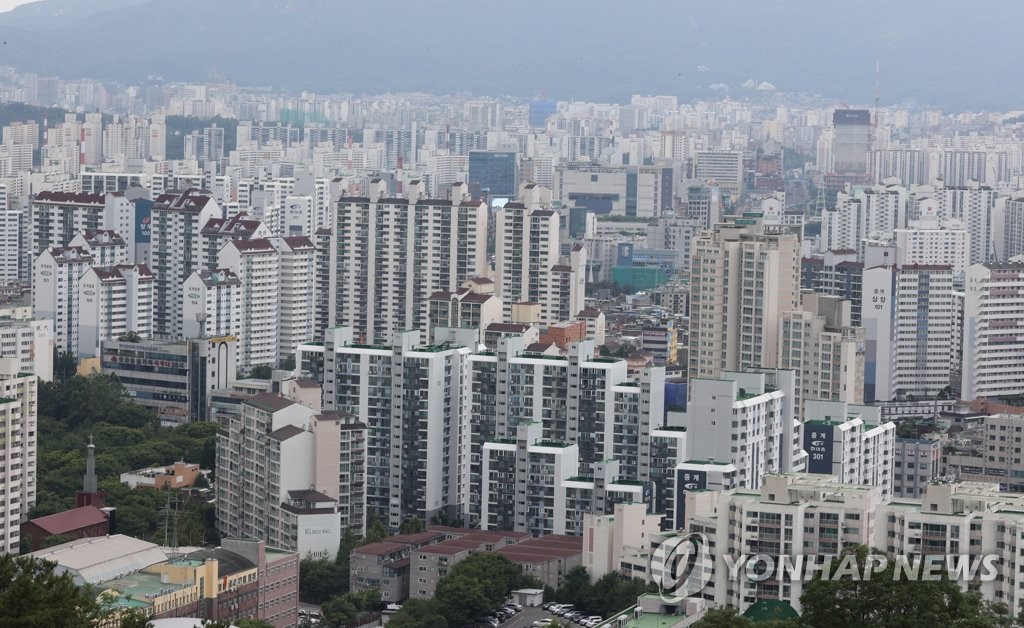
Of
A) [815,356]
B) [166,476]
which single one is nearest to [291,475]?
[166,476]

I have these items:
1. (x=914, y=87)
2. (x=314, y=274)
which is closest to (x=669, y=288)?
(x=314, y=274)

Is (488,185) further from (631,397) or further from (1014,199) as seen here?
(631,397)

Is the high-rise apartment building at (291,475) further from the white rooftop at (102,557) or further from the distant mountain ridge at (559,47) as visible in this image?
the distant mountain ridge at (559,47)

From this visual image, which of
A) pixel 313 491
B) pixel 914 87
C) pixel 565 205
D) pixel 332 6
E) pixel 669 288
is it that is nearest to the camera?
pixel 313 491

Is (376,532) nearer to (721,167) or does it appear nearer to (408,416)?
(408,416)

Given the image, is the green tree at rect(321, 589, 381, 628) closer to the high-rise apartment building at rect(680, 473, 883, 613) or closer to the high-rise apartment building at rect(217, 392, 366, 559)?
the high-rise apartment building at rect(217, 392, 366, 559)

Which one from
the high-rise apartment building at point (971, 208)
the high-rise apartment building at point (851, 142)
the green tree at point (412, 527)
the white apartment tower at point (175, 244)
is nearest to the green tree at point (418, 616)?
the green tree at point (412, 527)
